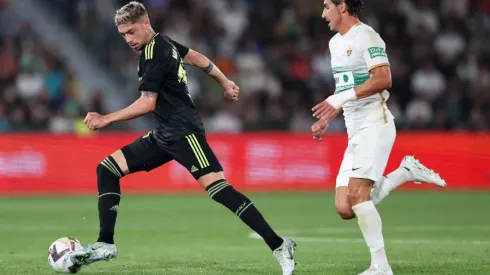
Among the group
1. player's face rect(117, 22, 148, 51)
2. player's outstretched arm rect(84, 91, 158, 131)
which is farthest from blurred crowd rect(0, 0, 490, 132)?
player's outstretched arm rect(84, 91, 158, 131)

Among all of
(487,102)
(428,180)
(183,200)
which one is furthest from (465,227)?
(487,102)

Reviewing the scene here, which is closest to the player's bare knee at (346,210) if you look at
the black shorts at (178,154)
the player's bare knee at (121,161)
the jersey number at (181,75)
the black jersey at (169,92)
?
the black shorts at (178,154)

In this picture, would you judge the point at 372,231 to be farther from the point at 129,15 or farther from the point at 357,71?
the point at 129,15

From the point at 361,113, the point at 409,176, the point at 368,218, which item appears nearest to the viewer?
the point at 368,218

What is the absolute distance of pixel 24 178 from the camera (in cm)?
1845

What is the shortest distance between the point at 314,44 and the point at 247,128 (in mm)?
3673

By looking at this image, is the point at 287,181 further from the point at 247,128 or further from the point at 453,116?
the point at 453,116

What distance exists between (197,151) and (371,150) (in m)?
1.51

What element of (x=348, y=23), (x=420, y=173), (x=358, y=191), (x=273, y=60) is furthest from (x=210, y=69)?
(x=273, y=60)

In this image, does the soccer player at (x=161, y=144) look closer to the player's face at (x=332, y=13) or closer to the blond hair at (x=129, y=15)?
the blond hair at (x=129, y=15)

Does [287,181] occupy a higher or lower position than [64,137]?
lower

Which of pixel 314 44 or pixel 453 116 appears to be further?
pixel 314 44

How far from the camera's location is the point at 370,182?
8.10 meters

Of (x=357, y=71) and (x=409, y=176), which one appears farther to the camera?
(x=409, y=176)
